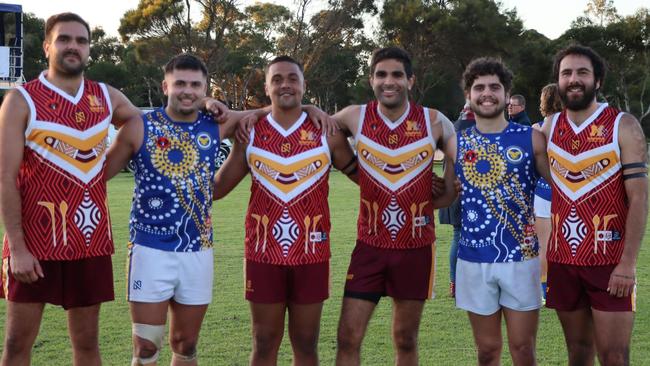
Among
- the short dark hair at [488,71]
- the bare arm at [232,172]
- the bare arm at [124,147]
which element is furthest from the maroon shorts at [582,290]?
the bare arm at [124,147]

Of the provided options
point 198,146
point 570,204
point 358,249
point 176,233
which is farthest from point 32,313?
point 570,204

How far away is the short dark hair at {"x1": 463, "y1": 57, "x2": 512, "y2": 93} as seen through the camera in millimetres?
4797

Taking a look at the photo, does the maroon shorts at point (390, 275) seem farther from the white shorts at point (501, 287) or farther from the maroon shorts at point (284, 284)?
the white shorts at point (501, 287)

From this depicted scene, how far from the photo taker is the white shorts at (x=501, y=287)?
4609mm

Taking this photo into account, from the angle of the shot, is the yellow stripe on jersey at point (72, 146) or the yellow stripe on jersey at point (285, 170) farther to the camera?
the yellow stripe on jersey at point (285, 170)

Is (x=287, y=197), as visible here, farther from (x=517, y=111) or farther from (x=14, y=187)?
(x=517, y=111)

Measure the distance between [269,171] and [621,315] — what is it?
7.50 ft

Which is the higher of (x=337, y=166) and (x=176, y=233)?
(x=337, y=166)

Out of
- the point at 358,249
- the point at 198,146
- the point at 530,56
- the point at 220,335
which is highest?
the point at 530,56

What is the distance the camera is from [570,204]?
4.54 m

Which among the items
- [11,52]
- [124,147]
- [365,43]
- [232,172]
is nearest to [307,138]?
[232,172]

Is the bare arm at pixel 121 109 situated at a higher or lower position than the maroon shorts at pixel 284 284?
higher

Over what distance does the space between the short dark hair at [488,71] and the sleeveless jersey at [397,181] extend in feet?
1.50

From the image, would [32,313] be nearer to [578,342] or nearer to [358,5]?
[578,342]
